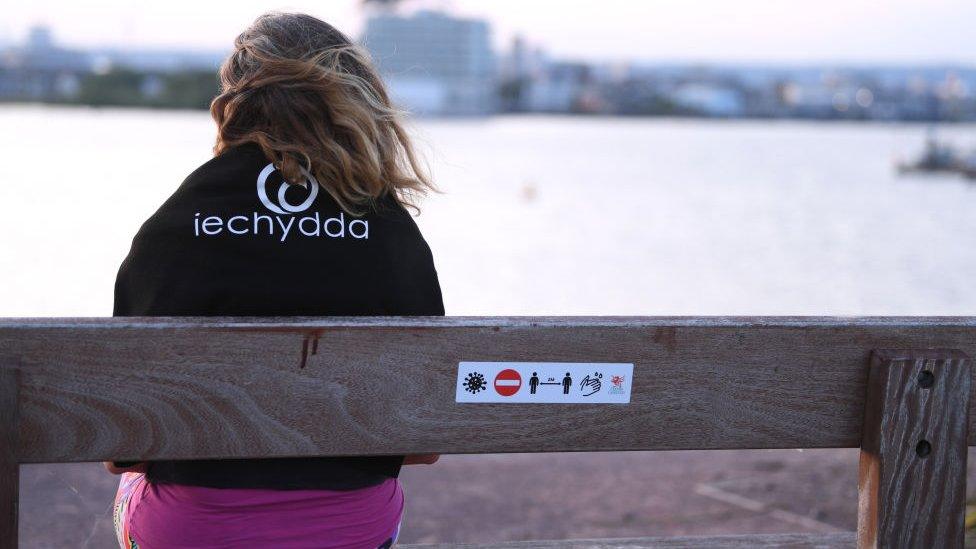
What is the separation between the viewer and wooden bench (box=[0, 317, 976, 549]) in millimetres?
1408

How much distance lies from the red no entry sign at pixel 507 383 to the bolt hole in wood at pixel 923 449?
580 millimetres

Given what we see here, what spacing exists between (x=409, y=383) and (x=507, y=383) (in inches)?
5.2

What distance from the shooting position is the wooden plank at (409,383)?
141cm

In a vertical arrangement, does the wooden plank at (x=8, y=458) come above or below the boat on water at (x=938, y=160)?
above

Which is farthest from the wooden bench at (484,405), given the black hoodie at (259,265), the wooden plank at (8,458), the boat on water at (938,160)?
the boat on water at (938,160)

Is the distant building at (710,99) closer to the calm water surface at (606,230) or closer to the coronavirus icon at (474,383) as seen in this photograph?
the calm water surface at (606,230)

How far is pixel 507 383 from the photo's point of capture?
1526 mm

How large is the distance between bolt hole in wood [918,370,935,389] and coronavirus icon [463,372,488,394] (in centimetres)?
61

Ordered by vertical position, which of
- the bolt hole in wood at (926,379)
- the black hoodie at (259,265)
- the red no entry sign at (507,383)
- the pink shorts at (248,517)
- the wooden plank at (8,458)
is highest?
the black hoodie at (259,265)

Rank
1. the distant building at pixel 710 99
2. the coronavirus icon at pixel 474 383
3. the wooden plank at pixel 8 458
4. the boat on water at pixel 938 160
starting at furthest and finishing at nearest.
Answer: the distant building at pixel 710 99
the boat on water at pixel 938 160
the coronavirus icon at pixel 474 383
the wooden plank at pixel 8 458

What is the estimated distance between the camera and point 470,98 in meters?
91.8

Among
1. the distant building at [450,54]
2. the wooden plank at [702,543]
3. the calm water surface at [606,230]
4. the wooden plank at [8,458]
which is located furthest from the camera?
the distant building at [450,54]

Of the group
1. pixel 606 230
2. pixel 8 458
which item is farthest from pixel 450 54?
pixel 8 458

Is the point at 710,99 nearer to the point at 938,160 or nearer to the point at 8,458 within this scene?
the point at 938,160
